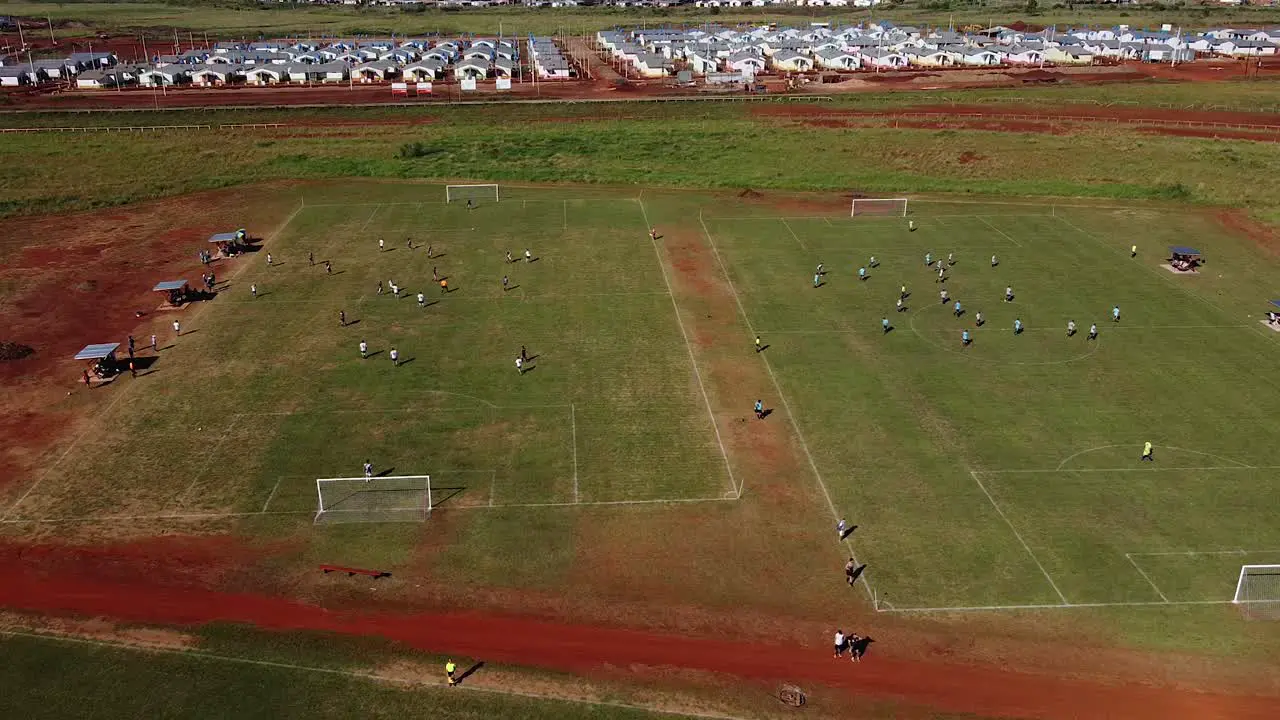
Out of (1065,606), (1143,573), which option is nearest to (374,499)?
(1065,606)

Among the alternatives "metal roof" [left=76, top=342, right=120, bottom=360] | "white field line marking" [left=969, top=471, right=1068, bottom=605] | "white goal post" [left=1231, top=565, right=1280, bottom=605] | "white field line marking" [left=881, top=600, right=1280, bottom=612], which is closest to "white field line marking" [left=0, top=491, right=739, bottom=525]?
"white field line marking" [left=881, top=600, right=1280, bottom=612]

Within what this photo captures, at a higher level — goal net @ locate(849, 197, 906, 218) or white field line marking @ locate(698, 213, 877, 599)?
goal net @ locate(849, 197, 906, 218)

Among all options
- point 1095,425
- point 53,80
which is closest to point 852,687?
point 1095,425

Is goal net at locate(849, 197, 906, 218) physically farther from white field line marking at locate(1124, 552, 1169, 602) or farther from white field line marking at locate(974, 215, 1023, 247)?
white field line marking at locate(1124, 552, 1169, 602)

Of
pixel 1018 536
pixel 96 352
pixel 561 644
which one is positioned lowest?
pixel 561 644

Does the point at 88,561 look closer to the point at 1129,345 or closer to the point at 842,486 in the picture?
the point at 842,486

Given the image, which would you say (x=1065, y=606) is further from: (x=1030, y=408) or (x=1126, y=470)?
(x=1030, y=408)
